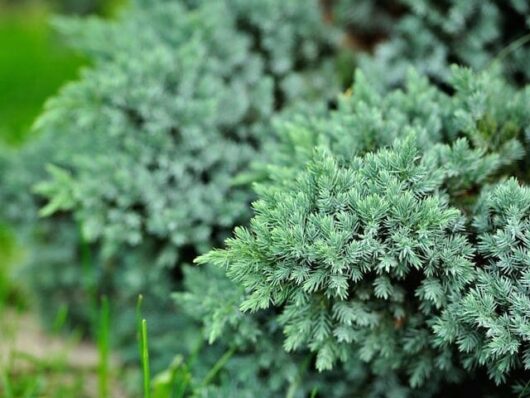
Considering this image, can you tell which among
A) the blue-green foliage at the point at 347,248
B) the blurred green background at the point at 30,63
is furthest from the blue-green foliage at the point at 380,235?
the blurred green background at the point at 30,63

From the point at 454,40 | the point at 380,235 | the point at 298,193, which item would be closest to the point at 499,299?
the point at 380,235

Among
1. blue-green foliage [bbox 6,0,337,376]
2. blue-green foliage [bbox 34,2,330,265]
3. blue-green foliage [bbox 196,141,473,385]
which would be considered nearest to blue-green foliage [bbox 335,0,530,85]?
blue-green foliage [bbox 6,0,337,376]

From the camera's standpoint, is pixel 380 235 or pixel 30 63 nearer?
pixel 380 235

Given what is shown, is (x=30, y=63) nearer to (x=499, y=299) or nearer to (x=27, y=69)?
(x=27, y=69)

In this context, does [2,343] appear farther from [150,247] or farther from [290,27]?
[290,27]

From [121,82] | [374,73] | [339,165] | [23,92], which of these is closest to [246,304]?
[339,165]

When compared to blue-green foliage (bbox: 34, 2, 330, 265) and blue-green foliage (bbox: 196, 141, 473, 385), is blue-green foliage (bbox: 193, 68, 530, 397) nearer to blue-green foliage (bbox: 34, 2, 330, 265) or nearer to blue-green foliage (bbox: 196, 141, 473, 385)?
blue-green foliage (bbox: 196, 141, 473, 385)

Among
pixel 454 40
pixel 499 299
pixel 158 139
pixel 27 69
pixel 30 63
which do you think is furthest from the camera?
pixel 30 63

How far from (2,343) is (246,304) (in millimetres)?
1508

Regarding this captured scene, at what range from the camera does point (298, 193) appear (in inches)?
52.0

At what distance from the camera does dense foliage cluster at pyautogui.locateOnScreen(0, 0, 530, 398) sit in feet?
4.20

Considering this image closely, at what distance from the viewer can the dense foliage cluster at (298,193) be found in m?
1.28

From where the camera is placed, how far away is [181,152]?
1.88 m

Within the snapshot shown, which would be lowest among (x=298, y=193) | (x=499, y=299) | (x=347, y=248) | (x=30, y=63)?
(x=499, y=299)
